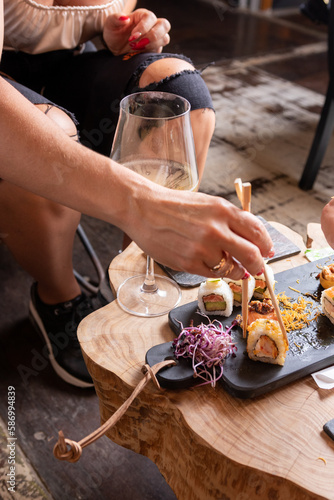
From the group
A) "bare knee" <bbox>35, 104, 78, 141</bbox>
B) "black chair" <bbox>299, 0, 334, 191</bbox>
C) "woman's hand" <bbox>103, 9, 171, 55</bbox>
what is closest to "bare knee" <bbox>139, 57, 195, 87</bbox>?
"woman's hand" <bbox>103, 9, 171, 55</bbox>

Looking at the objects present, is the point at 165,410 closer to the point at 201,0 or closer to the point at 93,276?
the point at 93,276

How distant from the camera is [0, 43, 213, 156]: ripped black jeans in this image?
1.34m

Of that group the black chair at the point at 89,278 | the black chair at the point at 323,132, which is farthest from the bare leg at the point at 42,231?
the black chair at the point at 323,132

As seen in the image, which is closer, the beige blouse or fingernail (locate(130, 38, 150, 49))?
the beige blouse

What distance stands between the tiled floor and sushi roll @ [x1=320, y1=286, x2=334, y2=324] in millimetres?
584

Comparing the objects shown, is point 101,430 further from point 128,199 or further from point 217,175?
point 217,175

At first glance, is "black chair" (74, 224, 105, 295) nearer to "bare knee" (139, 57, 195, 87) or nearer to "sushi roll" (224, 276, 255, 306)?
"bare knee" (139, 57, 195, 87)

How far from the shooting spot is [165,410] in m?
0.87

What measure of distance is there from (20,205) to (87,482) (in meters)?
0.67

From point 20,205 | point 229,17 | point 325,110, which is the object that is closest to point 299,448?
point 20,205

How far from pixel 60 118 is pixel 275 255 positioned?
0.60 metres

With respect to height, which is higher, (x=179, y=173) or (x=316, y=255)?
(x=179, y=173)

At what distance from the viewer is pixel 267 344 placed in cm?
85

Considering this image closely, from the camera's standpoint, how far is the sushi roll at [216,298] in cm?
94
